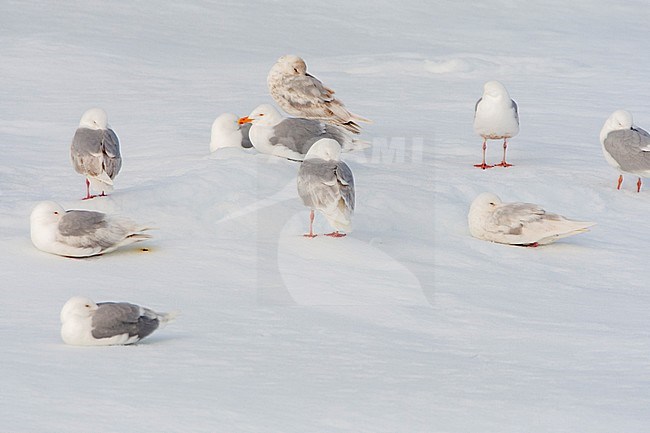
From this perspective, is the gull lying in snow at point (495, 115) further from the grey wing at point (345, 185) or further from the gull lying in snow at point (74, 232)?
the gull lying in snow at point (74, 232)

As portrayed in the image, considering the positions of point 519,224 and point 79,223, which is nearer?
point 79,223

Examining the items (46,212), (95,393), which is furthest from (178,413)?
(46,212)

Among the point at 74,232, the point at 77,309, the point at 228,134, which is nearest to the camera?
the point at 77,309

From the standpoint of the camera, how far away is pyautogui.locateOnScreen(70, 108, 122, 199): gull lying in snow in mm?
8008

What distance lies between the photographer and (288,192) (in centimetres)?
852

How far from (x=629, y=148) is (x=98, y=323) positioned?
554cm

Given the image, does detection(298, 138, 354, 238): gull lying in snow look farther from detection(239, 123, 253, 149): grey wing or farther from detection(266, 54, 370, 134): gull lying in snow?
detection(266, 54, 370, 134): gull lying in snow

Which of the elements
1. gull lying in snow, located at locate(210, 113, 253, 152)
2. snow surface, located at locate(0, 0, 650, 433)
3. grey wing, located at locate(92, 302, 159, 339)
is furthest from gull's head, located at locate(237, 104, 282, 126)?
grey wing, located at locate(92, 302, 159, 339)

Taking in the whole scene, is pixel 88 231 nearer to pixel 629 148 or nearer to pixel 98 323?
pixel 98 323

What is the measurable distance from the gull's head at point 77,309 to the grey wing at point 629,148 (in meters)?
5.50

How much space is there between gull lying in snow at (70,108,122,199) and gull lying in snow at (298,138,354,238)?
4.60ft

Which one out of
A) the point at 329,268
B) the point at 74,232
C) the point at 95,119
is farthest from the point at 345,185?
the point at 95,119

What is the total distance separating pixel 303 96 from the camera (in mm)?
10023

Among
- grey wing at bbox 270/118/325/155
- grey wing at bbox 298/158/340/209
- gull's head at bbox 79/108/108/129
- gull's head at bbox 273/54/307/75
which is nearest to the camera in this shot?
grey wing at bbox 298/158/340/209
